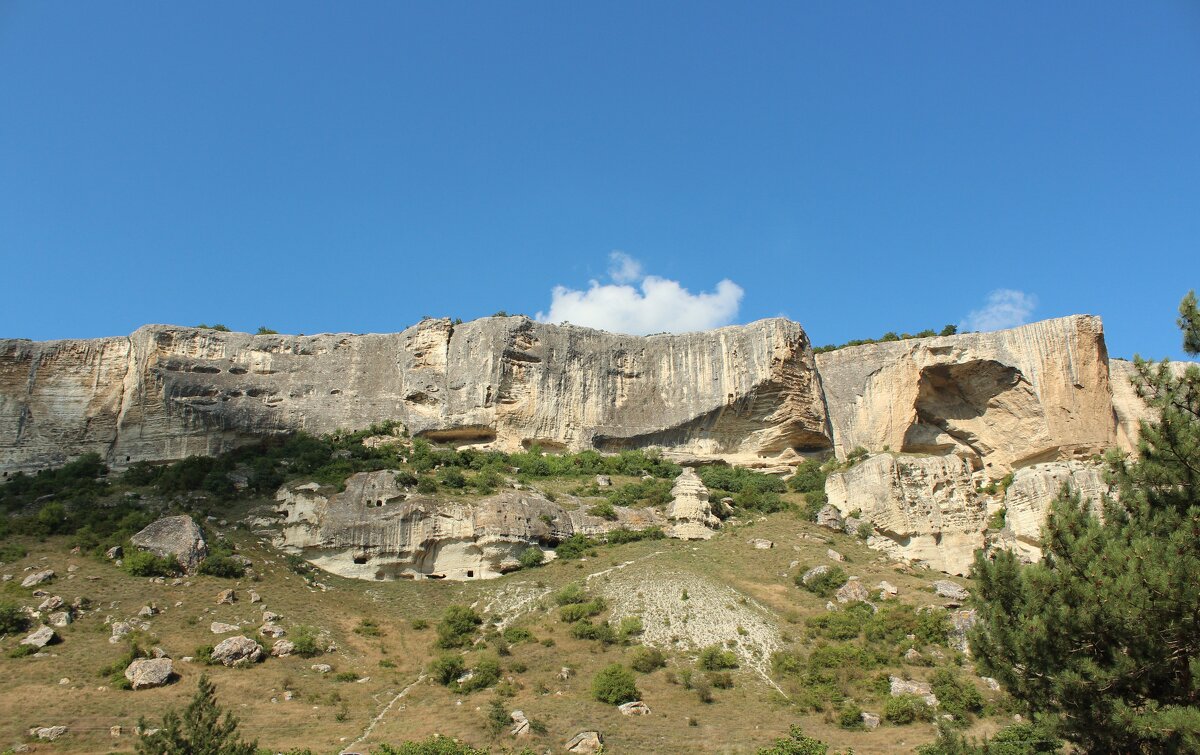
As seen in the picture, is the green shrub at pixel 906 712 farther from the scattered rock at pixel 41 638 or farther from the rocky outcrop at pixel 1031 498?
the scattered rock at pixel 41 638

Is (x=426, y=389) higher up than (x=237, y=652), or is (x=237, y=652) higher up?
(x=426, y=389)

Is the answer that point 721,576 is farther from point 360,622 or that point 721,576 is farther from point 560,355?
point 560,355

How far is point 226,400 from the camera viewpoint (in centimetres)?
4450

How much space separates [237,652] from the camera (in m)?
27.4

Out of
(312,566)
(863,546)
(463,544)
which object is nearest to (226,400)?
(312,566)

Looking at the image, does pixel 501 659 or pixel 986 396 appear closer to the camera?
pixel 501 659

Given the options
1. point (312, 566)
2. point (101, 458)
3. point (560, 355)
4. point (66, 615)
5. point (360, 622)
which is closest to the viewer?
point (66, 615)

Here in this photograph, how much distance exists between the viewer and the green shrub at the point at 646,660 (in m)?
26.5

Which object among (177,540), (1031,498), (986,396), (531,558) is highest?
(986,396)

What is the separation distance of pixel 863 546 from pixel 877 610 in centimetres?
701

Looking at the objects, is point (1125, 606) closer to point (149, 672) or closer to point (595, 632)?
point (595, 632)

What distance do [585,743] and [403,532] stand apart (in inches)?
630

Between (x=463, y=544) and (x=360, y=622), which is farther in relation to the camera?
(x=463, y=544)

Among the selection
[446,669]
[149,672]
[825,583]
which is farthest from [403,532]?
[825,583]
